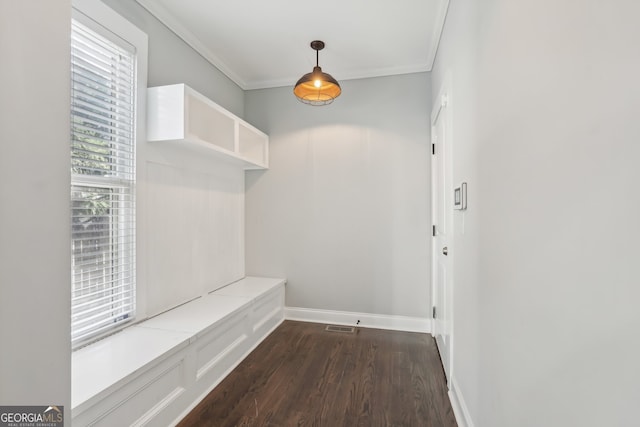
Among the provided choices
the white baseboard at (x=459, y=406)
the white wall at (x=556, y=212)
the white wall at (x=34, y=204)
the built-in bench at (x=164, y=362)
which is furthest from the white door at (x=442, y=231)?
the white wall at (x=34, y=204)

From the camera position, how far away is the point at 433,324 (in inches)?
113

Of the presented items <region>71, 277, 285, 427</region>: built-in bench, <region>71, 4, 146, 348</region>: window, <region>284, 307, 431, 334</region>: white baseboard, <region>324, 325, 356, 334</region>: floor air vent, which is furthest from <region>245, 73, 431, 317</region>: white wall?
<region>71, 4, 146, 348</region>: window

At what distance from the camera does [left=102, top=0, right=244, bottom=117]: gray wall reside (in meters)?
2.03

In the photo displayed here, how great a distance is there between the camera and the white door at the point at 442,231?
2059mm

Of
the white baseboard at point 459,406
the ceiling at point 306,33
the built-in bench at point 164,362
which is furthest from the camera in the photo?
the ceiling at point 306,33

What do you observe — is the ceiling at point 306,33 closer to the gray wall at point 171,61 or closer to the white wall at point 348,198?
the gray wall at point 171,61

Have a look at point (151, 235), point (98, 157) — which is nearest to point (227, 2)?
point (98, 157)

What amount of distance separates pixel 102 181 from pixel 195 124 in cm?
80

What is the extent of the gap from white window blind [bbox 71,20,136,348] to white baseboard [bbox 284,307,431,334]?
178 centimetres

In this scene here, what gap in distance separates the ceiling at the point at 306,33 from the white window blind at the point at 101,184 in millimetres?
670

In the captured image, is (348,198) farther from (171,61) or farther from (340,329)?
(171,61)

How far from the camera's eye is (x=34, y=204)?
560mm

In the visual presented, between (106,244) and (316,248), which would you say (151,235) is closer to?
(106,244)

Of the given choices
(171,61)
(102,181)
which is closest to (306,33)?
(171,61)
